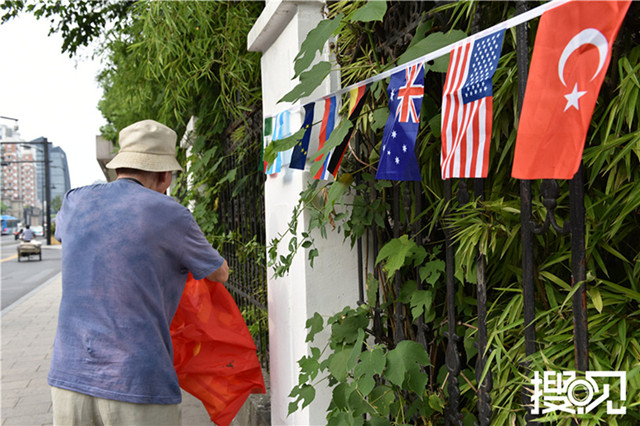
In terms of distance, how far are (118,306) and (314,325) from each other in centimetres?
85

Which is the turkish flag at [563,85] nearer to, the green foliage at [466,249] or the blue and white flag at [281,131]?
the green foliage at [466,249]

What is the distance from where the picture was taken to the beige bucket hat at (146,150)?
269cm

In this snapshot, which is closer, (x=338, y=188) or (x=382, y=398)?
(x=382, y=398)

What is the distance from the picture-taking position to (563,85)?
4.07 ft

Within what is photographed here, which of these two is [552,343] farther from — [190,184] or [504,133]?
[190,184]

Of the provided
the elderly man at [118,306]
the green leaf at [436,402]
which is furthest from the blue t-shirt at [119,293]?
the green leaf at [436,402]

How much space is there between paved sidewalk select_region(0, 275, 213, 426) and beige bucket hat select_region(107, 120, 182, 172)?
2835 mm

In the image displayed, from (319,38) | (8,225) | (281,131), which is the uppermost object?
(319,38)

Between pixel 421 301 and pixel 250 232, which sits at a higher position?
pixel 250 232

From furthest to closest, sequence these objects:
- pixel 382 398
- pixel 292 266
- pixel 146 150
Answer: pixel 292 266
pixel 146 150
pixel 382 398

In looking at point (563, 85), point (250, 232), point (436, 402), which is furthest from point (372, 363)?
point (250, 232)

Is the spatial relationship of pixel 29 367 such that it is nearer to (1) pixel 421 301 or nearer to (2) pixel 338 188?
(2) pixel 338 188

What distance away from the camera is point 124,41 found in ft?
25.1

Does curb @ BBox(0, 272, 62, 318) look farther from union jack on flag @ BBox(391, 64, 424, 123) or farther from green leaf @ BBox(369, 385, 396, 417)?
union jack on flag @ BBox(391, 64, 424, 123)
